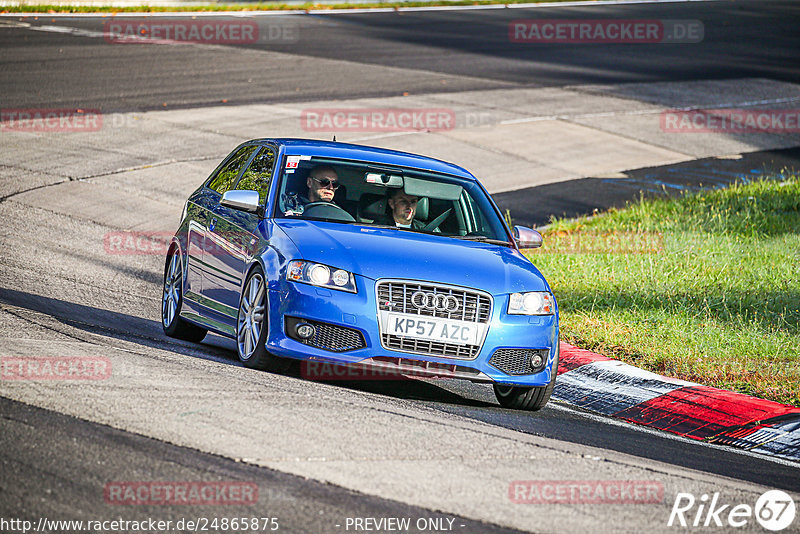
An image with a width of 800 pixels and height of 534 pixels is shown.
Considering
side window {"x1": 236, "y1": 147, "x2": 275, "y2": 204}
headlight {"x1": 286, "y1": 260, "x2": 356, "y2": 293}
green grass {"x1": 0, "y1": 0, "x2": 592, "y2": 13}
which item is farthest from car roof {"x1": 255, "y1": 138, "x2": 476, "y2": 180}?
green grass {"x1": 0, "y1": 0, "x2": 592, "y2": 13}

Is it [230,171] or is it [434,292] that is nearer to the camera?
[434,292]

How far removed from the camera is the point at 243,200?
8344 mm

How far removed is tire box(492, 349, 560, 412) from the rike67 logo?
2293 millimetres

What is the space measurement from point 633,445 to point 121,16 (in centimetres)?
3041

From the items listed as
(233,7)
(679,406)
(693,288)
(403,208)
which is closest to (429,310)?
(403,208)

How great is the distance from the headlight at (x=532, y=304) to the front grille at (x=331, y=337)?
107cm

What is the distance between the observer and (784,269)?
42.0ft

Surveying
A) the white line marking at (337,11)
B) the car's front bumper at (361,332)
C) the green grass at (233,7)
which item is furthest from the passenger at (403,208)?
the green grass at (233,7)

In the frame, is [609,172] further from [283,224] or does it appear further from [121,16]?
[121,16]

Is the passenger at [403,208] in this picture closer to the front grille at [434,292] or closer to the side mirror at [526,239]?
the side mirror at [526,239]

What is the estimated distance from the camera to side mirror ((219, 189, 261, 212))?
8344 mm

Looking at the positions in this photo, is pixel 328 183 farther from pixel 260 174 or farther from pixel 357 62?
pixel 357 62

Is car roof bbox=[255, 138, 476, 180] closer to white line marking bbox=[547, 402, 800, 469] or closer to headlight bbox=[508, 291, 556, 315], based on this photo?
headlight bbox=[508, 291, 556, 315]

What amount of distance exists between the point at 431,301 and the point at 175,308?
3096mm
